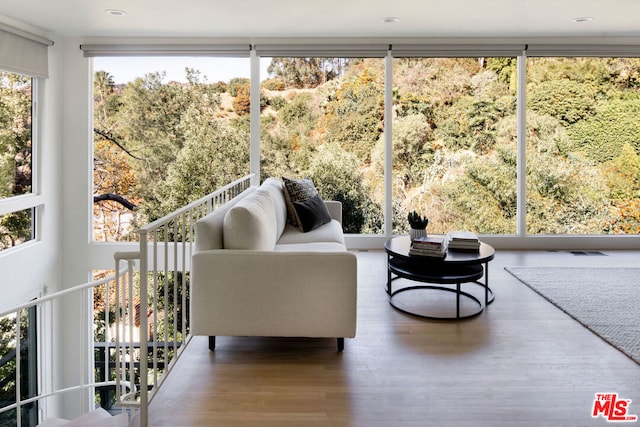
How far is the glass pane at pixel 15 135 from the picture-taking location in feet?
15.3

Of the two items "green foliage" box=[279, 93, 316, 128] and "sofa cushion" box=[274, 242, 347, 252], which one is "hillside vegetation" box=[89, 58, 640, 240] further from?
"sofa cushion" box=[274, 242, 347, 252]

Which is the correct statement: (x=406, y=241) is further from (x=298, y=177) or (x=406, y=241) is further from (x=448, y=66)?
(x=448, y=66)

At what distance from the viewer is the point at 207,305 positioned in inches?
99.7

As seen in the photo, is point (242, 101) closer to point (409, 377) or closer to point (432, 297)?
point (432, 297)

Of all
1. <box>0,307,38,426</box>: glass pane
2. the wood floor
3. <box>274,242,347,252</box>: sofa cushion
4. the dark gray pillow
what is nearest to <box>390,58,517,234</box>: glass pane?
the dark gray pillow

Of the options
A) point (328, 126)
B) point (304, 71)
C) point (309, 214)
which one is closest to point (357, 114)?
point (328, 126)

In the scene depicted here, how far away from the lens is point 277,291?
2502mm

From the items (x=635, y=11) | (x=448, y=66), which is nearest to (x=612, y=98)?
(x=635, y=11)

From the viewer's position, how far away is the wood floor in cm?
201

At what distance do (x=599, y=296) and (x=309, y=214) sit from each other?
218 cm

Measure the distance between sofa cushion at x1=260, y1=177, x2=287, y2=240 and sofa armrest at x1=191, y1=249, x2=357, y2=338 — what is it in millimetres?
1122

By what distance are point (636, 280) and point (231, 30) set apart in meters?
4.23

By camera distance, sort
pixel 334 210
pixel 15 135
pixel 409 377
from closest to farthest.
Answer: pixel 409 377
pixel 334 210
pixel 15 135

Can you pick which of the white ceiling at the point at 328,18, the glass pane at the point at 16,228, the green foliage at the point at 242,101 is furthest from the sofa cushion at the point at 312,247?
the glass pane at the point at 16,228
